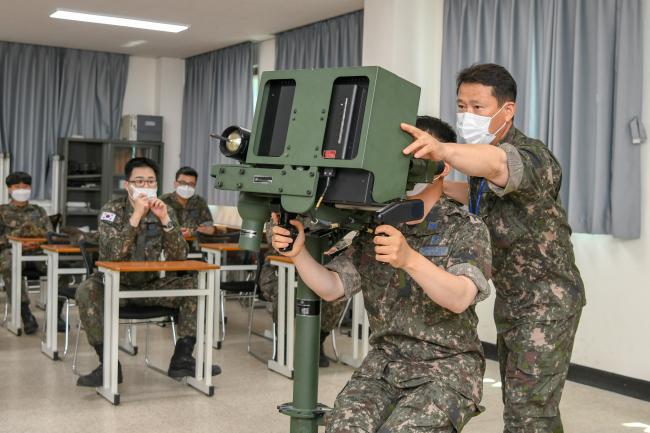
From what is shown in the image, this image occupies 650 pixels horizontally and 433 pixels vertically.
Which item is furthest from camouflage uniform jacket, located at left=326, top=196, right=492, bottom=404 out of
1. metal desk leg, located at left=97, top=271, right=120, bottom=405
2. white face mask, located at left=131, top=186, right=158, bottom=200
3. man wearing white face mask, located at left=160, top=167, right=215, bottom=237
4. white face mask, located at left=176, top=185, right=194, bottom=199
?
white face mask, located at left=176, top=185, right=194, bottom=199

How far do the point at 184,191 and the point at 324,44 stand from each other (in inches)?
73.7

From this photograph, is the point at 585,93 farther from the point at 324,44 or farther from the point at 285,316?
the point at 324,44

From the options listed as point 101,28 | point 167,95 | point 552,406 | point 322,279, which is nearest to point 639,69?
point 552,406

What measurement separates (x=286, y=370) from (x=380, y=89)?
3329 mm

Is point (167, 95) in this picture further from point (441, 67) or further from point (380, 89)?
point (380, 89)

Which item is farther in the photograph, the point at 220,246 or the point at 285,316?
the point at 220,246

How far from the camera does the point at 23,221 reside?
686 cm

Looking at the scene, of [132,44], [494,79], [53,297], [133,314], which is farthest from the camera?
[132,44]

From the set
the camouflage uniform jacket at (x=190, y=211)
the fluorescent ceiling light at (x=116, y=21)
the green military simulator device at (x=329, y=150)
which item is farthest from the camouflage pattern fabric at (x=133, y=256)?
the fluorescent ceiling light at (x=116, y=21)

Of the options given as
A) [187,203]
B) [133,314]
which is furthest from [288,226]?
[187,203]

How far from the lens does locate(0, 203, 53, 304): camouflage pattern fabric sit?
641 centimetres

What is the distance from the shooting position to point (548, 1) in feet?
16.5

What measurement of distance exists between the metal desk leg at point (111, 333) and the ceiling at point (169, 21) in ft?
11.3

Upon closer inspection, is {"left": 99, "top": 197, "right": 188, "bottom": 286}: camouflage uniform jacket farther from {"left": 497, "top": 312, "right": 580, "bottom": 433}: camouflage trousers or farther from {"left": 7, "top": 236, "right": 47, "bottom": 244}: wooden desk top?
{"left": 497, "top": 312, "right": 580, "bottom": 433}: camouflage trousers
